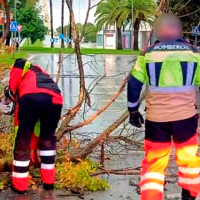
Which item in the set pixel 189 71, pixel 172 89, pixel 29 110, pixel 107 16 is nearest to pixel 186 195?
pixel 172 89

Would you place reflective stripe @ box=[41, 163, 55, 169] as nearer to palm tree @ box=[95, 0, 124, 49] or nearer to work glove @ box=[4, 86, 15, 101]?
work glove @ box=[4, 86, 15, 101]

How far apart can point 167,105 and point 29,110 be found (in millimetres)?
1323

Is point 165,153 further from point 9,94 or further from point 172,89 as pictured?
point 9,94

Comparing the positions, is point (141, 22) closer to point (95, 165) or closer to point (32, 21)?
point (32, 21)

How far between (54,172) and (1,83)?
170 cm

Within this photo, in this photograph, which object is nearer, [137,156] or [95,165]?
[95,165]

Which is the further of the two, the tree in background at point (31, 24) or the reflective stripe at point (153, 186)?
the tree in background at point (31, 24)

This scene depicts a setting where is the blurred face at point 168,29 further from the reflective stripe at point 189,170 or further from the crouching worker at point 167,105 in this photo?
the reflective stripe at point 189,170

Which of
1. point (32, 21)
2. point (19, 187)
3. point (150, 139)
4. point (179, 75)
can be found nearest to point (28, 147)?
point (19, 187)

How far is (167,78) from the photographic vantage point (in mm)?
4445

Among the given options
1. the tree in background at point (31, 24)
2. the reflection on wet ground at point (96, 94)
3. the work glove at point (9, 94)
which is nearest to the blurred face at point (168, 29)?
the work glove at point (9, 94)

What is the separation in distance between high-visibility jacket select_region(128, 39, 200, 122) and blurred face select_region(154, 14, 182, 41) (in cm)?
8

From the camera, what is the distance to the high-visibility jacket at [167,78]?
4.45 m

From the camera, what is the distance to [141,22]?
62375 millimetres
